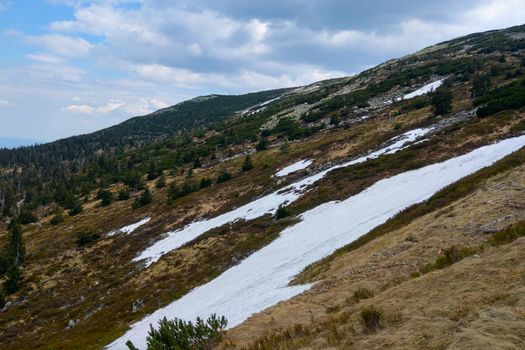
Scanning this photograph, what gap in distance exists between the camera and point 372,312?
32.0 feet

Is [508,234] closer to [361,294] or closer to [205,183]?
[361,294]

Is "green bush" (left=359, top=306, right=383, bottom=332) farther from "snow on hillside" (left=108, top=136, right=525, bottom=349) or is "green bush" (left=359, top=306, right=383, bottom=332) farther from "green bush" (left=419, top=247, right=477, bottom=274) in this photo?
"snow on hillside" (left=108, top=136, right=525, bottom=349)

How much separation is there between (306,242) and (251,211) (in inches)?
525

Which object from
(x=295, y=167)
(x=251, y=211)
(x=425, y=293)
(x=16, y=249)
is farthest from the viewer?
(x=295, y=167)

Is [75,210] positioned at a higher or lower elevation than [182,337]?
higher

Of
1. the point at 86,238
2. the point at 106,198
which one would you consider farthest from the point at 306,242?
the point at 106,198

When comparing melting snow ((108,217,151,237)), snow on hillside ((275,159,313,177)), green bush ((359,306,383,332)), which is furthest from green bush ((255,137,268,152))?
green bush ((359,306,383,332))

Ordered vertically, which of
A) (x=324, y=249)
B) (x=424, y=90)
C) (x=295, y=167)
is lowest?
(x=324, y=249)

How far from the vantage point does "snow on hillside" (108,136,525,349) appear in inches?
793

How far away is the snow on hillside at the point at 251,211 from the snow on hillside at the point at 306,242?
6.79 m

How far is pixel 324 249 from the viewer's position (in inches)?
904

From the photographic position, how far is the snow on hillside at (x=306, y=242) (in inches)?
793

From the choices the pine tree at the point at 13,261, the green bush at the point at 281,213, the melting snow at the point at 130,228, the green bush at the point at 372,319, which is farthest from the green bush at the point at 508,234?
the pine tree at the point at 13,261

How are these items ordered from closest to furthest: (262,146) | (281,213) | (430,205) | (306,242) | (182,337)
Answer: (182,337), (430,205), (306,242), (281,213), (262,146)
